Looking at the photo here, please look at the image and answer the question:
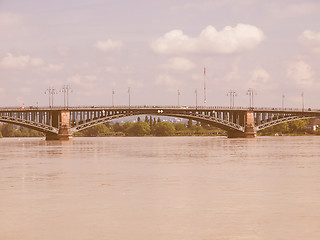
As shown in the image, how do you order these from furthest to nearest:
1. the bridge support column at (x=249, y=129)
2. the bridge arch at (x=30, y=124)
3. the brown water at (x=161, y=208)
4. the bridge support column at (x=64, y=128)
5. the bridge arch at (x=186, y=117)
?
1. the bridge support column at (x=249, y=129)
2. the bridge arch at (x=186, y=117)
3. the bridge support column at (x=64, y=128)
4. the bridge arch at (x=30, y=124)
5. the brown water at (x=161, y=208)

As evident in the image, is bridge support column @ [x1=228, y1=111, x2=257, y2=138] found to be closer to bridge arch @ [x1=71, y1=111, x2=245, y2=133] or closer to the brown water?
bridge arch @ [x1=71, y1=111, x2=245, y2=133]

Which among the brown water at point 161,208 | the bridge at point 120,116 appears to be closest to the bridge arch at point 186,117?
the bridge at point 120,116

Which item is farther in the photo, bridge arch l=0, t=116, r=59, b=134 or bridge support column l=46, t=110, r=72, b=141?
bridge support column l=46, t=110, r=72, b=141

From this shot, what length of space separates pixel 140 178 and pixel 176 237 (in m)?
18.5

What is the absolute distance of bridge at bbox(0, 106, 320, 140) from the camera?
142 metres

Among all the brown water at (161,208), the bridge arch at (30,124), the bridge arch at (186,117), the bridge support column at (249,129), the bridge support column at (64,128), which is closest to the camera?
the brown water at (161,208)

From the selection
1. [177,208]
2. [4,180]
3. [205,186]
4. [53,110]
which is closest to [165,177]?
[205,186]

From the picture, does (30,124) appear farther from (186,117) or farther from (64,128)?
(186,117)

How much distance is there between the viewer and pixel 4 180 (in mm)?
33375

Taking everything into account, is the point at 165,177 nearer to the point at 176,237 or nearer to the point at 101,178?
the point at 101,178

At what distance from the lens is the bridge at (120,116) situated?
5581 inches

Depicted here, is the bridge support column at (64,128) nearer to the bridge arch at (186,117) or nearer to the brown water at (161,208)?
the bridge arch at (186,117)

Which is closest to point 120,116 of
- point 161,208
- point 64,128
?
point 64,128

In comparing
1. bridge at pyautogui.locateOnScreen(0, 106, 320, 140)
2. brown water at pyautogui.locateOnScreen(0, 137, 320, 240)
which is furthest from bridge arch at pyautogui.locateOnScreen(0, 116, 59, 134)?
brown water at pyautogui.locateOnScreen(0, 137, 320, 240)
